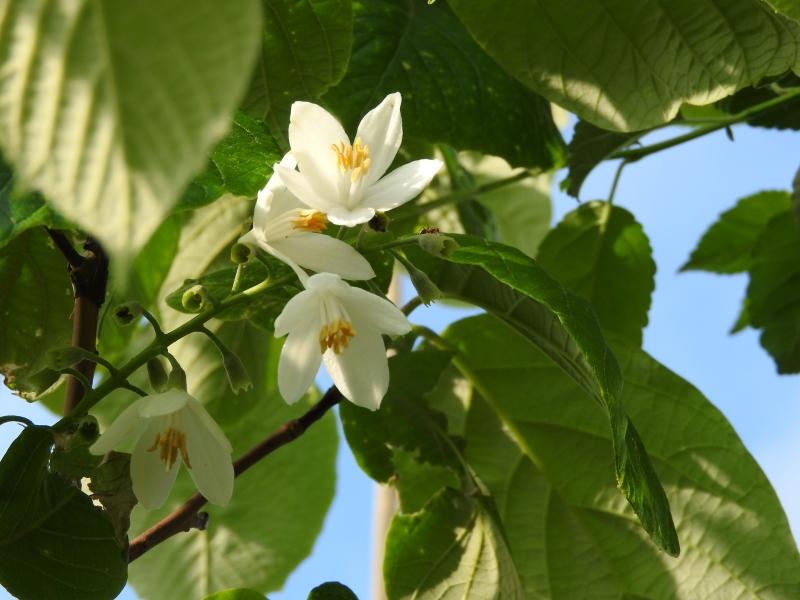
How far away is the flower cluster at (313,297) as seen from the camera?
0.53 m

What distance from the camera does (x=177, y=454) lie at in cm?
58

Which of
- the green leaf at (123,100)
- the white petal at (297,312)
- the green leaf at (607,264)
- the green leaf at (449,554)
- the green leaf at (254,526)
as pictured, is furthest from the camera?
the green leaf at (254,526)

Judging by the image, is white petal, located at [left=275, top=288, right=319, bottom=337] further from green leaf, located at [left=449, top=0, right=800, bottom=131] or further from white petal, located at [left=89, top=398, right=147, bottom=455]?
green leaf, located at [left=449, top=0, right=800, bottom=131]

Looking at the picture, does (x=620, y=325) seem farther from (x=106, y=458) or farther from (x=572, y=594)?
(x=106, y=458)

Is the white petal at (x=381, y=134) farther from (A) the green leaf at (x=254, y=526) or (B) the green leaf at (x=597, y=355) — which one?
(A) the green leaf at (x=254, y=526)

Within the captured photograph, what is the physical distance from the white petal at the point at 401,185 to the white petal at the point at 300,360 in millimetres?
69

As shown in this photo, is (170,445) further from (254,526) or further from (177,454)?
(254,526)

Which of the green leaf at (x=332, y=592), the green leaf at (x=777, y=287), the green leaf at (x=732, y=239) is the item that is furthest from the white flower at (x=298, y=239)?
the green leaf at (x=732, y=239)

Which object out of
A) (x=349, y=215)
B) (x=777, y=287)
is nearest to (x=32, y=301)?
(x=349, y=215)

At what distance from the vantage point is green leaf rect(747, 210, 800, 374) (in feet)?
3.84

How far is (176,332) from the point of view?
53cm

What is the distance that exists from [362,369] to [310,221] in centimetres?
9

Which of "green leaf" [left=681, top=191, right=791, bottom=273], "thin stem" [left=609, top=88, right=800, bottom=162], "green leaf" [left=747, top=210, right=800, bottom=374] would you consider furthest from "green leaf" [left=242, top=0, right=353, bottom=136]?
"green leaf" [left=681, top=191, right=791, bottom=273]

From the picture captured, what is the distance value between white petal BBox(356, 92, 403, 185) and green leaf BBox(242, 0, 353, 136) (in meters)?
0.11
